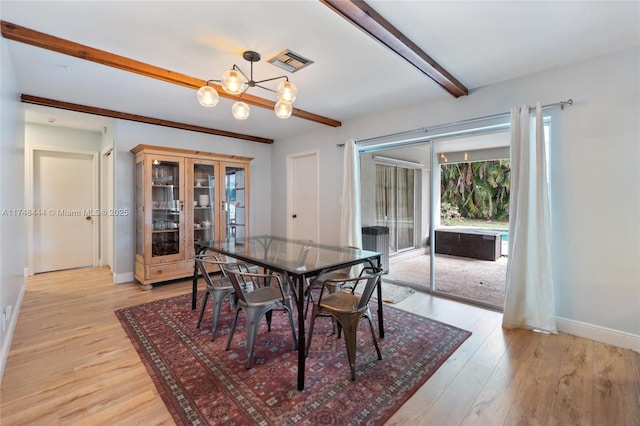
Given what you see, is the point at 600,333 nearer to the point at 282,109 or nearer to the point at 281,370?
the point at 281,370

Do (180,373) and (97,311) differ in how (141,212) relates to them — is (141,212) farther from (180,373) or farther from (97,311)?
(180,373)

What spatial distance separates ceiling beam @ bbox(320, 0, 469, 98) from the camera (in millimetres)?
1685

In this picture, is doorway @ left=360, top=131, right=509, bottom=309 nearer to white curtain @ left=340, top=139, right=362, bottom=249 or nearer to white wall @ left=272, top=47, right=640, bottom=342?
white curtain @ left=340, top=139, right=362, bottom=249

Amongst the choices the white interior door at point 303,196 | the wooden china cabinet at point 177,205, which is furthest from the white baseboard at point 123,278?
the white interior door at point 303,196

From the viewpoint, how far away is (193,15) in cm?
186

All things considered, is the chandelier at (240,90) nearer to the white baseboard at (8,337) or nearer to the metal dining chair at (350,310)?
the metal dining chair at (350,310)

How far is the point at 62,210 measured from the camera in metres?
4.74

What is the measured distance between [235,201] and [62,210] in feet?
9.29

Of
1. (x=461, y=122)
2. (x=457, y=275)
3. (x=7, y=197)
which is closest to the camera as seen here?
(x=7, y=197)

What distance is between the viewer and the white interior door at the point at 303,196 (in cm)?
489

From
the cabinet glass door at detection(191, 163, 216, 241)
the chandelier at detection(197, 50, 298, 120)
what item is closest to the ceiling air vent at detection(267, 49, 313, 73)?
the chandelier at detection(197, 50, 298, 120)

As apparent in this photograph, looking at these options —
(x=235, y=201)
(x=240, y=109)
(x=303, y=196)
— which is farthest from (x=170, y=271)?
(x=240, y=109)

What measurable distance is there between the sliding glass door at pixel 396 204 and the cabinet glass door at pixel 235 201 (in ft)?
7.20

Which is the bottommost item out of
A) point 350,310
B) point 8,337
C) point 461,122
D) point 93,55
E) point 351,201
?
point 8,337
